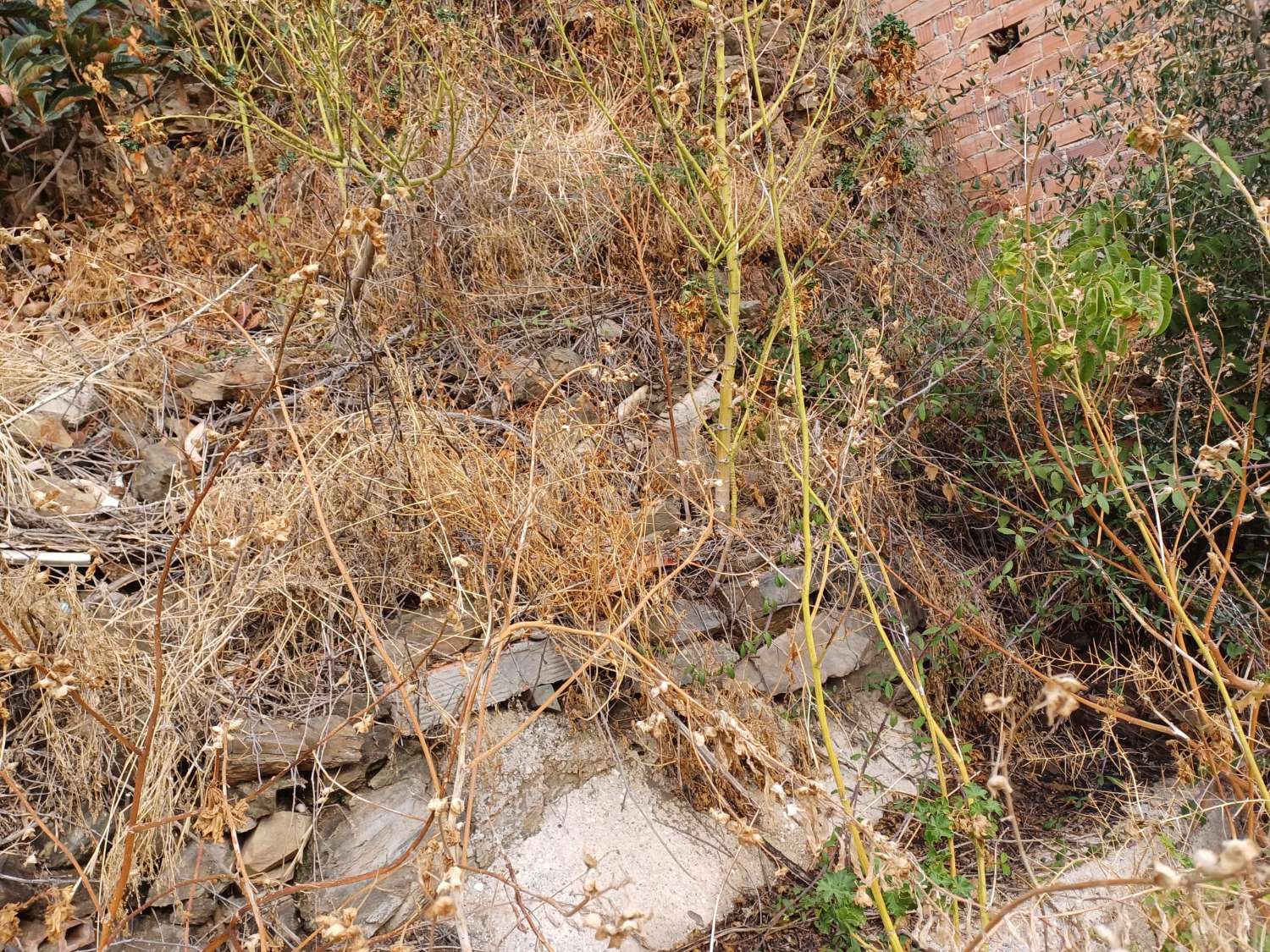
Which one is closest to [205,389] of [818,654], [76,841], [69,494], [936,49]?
[69,494]

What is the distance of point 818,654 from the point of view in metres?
2.84

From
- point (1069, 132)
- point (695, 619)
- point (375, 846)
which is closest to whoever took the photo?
point (375, 846)

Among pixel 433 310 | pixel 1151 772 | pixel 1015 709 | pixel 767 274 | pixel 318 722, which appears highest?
pixel 433 310

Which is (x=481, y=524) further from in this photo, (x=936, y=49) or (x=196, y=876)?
(x=936, y=49)

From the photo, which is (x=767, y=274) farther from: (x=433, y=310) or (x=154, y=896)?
(x=154, y=896)

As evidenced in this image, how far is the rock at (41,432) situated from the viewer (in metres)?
2.75

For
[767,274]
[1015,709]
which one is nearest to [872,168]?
[767,274]

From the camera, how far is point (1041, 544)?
9.76 ft

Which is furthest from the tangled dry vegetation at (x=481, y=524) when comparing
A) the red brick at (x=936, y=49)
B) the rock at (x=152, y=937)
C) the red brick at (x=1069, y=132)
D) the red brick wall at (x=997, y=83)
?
the red brick at (x=1069, y=132)

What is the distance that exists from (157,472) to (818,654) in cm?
210

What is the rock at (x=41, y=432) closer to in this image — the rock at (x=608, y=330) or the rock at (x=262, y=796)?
the rock at (x=262, y=796)


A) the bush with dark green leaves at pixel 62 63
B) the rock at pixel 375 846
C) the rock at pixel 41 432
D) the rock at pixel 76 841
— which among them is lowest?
the rock at pixel 375 846

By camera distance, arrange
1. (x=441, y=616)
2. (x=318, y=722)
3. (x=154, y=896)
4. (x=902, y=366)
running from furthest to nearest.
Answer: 1. (x=902, y=366)
2. (x=441, y=616)
3. (x=318, y=722)
4. (x=154, y=896)

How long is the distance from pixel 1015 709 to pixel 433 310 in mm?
2523
